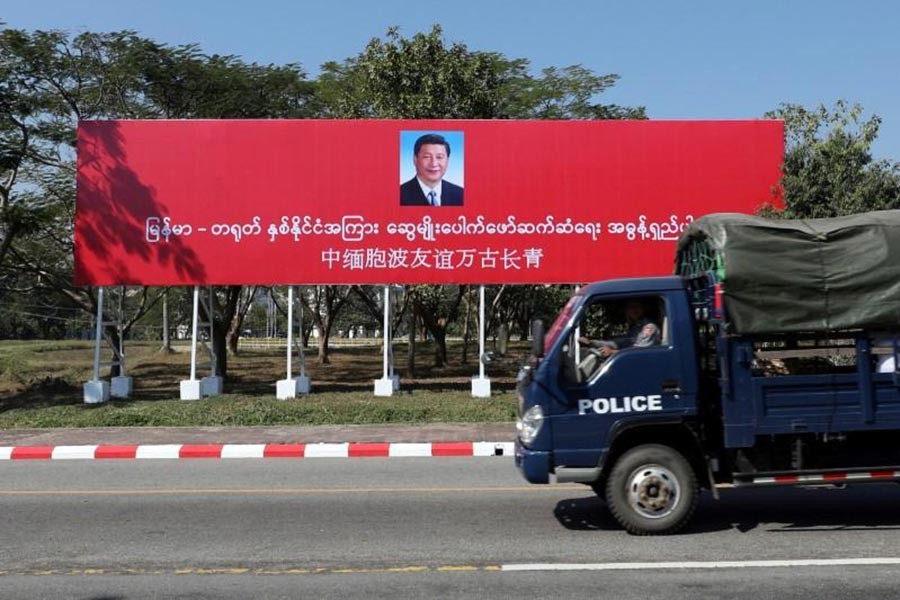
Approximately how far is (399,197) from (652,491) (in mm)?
11920

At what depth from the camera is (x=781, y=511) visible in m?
7.73

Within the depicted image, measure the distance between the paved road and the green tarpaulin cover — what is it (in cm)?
177

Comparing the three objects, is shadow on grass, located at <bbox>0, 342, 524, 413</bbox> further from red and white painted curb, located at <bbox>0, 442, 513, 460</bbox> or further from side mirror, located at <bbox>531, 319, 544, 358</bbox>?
side mirror, located at <bbox>531, 319, 544, 358</bbox>

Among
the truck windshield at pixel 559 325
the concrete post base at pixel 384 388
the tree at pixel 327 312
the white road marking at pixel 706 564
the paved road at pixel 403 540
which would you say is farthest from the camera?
the tree at pixel 327 312

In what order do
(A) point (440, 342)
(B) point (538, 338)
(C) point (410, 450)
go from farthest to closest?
(A) point (440, 342) < (C) point (410, 450) < (B) point (538, 338)

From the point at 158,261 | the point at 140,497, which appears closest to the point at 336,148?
the point at 158,261

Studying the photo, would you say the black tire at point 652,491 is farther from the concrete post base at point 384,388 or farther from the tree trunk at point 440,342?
the tree trunk at point 440,342

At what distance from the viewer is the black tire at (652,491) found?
22.3ft

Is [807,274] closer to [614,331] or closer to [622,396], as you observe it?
[614,331]

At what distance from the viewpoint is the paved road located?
18.4 ft

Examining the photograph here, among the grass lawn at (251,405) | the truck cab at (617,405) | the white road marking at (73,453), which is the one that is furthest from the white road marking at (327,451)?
the truck cab at (617,405)

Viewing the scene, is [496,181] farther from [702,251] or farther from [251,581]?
[251,581]

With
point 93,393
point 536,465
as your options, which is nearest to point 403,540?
point 536,465

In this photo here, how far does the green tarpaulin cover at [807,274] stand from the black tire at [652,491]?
4.01 ft
